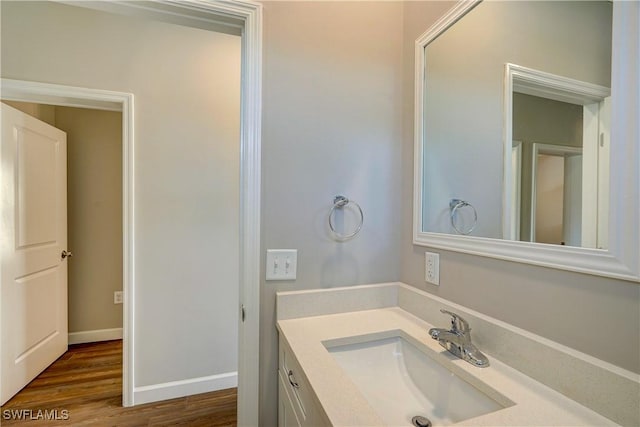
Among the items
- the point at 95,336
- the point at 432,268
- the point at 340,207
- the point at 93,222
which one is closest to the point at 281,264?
the point at 340,207

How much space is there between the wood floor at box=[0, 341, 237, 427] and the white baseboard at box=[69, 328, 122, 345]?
453 millimetres

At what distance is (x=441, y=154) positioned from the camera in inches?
43.4

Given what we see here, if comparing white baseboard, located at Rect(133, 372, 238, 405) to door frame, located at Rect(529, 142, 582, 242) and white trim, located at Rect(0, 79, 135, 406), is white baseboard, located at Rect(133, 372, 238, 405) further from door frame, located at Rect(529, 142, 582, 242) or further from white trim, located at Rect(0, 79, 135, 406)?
door frame, located at Rect(529, 142, 582, 242)

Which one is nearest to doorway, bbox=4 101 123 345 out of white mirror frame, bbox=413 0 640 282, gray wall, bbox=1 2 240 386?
gray wall, bbox=1 2 240 386

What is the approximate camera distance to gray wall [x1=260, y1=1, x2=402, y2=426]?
3.57 ft

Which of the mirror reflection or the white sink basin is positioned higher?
the mirror reflection

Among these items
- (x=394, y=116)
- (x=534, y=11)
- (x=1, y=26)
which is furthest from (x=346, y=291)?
(x=1, y=26)

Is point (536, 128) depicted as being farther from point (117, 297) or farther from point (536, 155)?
point (117, 297)

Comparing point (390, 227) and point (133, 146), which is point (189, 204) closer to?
point (133, 146)

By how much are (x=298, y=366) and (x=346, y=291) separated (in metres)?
0.43

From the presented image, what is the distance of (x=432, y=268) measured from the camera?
108 cm

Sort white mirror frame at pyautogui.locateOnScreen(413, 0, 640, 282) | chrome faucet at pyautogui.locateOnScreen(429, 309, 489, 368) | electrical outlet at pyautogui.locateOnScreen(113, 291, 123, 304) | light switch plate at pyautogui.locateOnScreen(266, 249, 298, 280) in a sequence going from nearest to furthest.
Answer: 1. white mirror frame at pyautogui.locateOnScreen(413, 0, 640, 282)
2. chrome faucet at pyautogui.locateOnScreen(429, 309, 489, 368)
3. light switch plate at pyautogui.locateOnScreen(266, 249, 298, 280)
4. electrical outlet at pyautogui.locateOnScreen(113, 291, 123, 304)

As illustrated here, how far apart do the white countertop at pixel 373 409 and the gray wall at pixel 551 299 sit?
123mm

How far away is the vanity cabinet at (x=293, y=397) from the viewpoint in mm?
695
